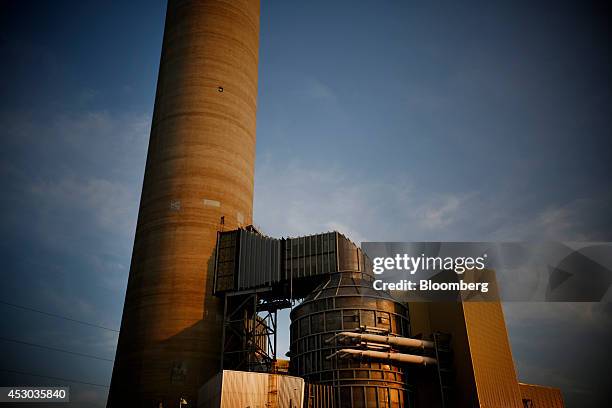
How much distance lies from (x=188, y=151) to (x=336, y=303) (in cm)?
1838

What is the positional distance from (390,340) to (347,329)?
2.97m

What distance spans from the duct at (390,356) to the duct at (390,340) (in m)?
0.77

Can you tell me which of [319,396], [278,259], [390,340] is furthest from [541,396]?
[278,259]

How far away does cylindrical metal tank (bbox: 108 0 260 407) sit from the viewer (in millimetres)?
36219

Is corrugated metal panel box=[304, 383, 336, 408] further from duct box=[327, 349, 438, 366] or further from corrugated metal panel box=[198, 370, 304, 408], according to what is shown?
duct box=[327, 349, 438, 366]

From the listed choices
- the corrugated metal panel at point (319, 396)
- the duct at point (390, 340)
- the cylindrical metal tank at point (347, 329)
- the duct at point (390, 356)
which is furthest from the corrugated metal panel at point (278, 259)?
the corrugated metal panel at point (319, 396)

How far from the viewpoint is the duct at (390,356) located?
3234 centimetres

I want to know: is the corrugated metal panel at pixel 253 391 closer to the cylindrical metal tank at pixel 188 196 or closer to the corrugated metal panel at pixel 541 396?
the cylindrical metal tank at pixel 188 196

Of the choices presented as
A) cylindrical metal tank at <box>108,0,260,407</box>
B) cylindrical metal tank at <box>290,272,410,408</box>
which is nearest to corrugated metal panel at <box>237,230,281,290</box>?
cylindrical metal tank at <box>108,0,260,407</box>

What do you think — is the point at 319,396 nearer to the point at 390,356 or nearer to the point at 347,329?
the point at 347,329

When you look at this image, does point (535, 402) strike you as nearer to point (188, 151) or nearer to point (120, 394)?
point (120, 394)

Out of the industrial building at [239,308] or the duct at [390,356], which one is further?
the industrial building at [239,308]

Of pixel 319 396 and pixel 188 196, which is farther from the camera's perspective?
pixel 188 196

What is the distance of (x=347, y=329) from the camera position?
34438 mm
